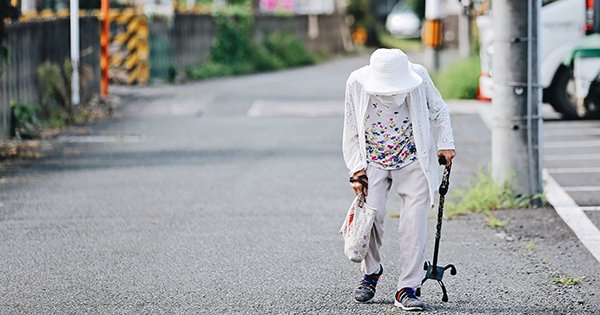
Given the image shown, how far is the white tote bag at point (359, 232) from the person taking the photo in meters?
6.81

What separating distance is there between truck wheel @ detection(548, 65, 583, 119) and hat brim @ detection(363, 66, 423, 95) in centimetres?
1108

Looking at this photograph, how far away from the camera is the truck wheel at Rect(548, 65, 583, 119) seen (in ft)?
56.7

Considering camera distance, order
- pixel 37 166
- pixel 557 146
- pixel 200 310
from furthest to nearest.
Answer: pixel 557 146 < pixel 37 166 < pixel 200 310

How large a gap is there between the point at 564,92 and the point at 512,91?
7444 millimetres

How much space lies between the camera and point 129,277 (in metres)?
7.64

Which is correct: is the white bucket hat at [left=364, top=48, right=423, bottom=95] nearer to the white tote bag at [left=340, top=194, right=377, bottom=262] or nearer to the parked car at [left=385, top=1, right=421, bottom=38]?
the white tote bag at [left=340, top=194, right=377, bottom=262]

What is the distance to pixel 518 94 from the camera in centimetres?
1018

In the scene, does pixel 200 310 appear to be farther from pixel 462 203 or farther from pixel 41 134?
pixel 41 134

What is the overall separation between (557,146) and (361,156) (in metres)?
8.17

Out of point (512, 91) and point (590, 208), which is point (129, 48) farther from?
point (590, 208)

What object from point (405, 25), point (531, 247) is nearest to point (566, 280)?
point (531, 247)

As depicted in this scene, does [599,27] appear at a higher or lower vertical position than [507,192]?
higher

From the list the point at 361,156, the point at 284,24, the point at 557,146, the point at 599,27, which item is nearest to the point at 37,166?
the point at 557,146

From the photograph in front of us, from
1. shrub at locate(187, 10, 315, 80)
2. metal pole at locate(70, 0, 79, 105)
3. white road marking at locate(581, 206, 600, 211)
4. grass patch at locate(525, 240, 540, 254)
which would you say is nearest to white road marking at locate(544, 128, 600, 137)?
white road marking at locate(581, 206, 600, 211)
